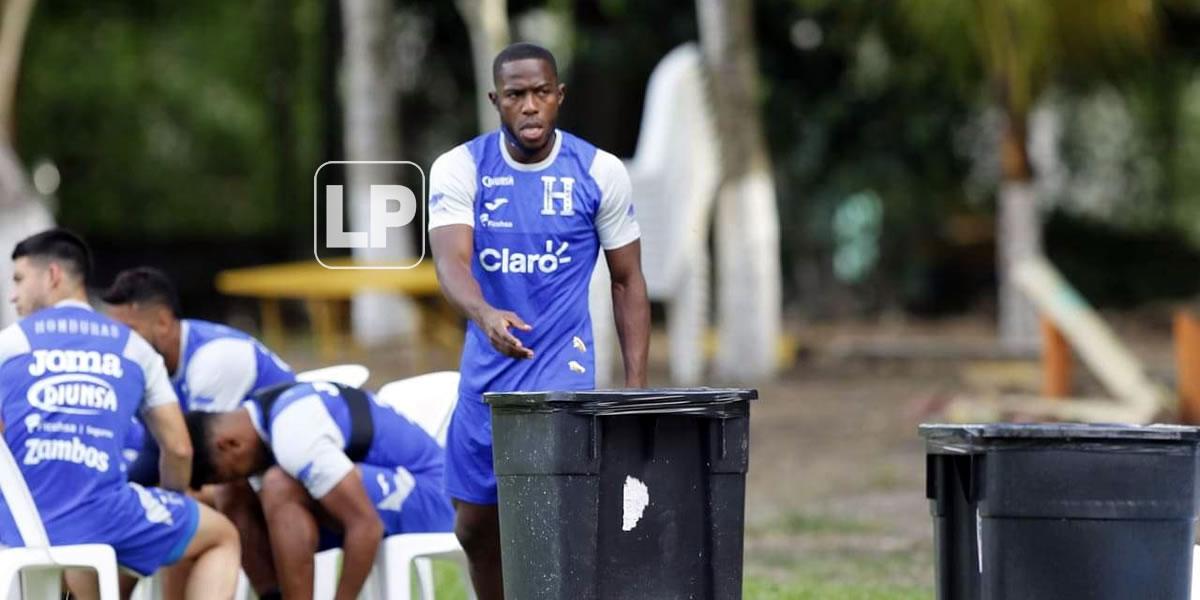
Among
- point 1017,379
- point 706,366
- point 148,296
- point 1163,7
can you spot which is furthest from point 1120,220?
point 148,296

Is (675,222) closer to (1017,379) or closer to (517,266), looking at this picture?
(1017,379)

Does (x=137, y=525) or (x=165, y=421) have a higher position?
(x=165, y=421)

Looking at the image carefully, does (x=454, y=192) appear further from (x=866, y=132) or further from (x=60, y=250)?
(x=866, y=132)

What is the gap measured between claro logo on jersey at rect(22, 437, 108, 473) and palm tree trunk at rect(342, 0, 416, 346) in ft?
45.2

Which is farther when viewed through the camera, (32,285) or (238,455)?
(238,455)

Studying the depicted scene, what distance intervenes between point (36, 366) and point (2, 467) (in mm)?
315

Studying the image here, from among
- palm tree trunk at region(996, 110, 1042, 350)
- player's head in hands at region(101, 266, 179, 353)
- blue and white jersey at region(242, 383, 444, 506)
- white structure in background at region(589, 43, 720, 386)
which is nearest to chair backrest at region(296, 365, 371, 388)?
blue and white jersey at region(242, 383, 444, 506)

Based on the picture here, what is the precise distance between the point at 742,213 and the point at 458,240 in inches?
453

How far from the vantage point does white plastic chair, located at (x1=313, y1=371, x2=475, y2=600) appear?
7.03 meters

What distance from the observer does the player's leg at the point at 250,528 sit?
7.35 meters

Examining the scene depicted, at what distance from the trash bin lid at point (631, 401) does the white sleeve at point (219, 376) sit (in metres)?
2.46

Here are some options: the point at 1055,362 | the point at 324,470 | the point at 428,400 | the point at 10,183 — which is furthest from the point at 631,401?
the point at 10,183

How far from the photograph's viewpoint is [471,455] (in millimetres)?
6223

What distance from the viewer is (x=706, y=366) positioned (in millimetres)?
18500
